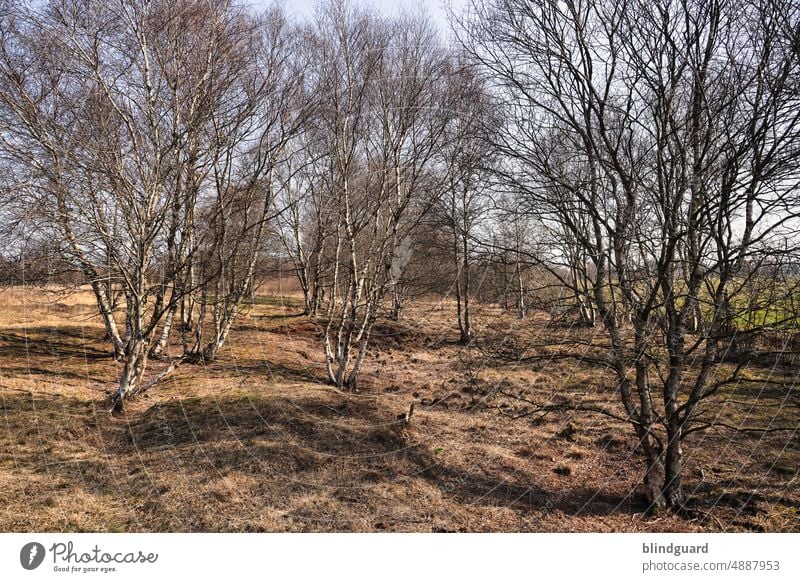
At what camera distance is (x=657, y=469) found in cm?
423

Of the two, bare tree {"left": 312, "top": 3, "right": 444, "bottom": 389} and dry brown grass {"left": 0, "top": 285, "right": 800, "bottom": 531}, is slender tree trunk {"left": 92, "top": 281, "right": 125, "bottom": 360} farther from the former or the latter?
bare tree {"left": 312, "top": 3, "right": 444, "bottom": 389}

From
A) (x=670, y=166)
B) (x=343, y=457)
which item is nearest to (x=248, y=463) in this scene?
(x=343, y=457)

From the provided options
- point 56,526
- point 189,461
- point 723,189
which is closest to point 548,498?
point 723,189

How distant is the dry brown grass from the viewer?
3697 mm

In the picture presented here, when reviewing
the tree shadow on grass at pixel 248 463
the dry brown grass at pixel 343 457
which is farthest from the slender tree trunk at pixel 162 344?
the tree shadow on grass at pixel 248 463

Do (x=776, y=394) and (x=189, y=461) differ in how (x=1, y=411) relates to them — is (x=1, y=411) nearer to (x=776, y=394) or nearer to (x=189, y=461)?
(x=189, y=461)

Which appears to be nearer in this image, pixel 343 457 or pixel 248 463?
pixel 248 463

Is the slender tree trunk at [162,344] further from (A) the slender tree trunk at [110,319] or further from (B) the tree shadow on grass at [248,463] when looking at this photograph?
(B) the tree shadow on grass at [248,463]

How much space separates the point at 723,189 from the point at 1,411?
7.65 m

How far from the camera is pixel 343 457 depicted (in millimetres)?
4812

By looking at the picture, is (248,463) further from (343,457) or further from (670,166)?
(670,166)
